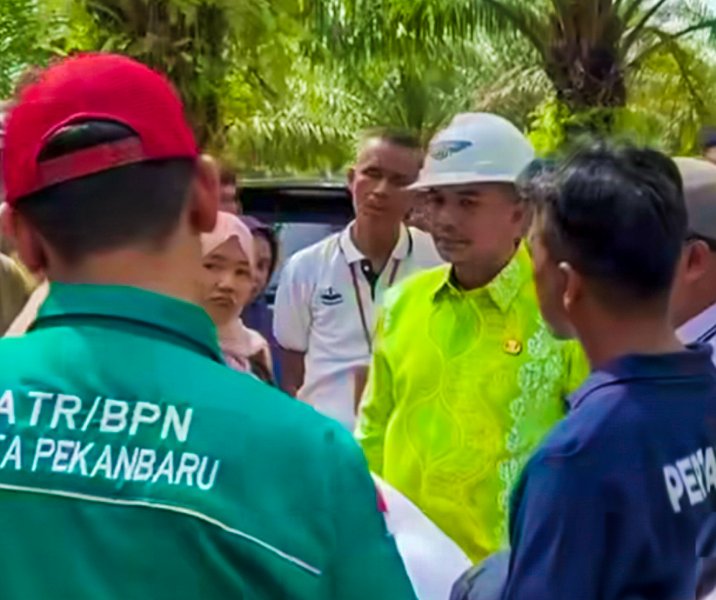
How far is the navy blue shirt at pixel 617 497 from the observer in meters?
2.35

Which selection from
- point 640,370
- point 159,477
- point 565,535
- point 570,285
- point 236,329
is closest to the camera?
point 159,477

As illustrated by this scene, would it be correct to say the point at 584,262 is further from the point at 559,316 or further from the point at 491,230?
the point at 491,230

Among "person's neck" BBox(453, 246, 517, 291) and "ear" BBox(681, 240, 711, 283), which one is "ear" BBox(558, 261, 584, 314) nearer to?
"ear" BBox(681, 240, 711, 283)

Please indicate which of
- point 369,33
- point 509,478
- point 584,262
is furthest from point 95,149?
point 369,33

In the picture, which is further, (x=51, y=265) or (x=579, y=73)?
(x=579, y=73)

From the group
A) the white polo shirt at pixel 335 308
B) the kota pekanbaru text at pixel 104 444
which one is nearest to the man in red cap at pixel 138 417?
the kota pekanbaru text at pixel 104 444

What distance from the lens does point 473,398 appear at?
3.84 m

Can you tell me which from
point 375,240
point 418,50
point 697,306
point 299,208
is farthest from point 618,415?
point 418,50

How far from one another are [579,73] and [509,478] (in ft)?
40.9

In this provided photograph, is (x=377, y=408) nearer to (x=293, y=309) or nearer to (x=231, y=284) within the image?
(x=231, y=284)

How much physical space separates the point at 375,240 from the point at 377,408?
1862 millimetres

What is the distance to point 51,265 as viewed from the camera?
1825 millimetres

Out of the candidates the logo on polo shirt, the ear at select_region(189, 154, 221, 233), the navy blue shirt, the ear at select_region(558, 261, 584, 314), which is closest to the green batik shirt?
the ear at select_region(558, 261, 584, 314)

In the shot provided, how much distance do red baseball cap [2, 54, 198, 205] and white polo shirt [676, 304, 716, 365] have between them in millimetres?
1902
